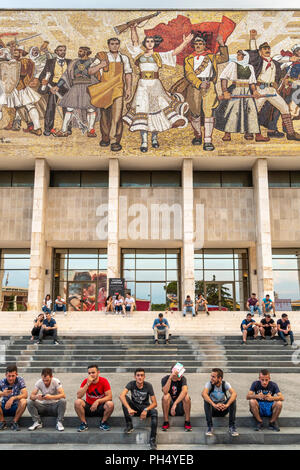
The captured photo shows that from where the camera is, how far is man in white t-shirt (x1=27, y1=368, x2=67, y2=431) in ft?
19.6

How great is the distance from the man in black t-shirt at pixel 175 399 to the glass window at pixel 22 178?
20.1 m

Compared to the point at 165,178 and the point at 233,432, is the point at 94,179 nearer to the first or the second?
the point at 165,178

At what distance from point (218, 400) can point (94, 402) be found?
188 centimetres

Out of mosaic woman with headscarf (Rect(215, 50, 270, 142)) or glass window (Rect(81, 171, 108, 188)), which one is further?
glass window (Rect(81, 171, 108, 188))

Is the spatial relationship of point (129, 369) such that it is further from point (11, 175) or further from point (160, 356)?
point (11, 175)

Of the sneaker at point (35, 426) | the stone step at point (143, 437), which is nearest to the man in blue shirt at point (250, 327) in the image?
the stone step at point (143, 437)

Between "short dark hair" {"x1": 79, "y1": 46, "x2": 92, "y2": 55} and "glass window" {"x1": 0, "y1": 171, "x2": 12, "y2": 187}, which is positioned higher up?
"short dark hair" {"x1": 79, "y1": 46, "x2": 92, "y2": 55}

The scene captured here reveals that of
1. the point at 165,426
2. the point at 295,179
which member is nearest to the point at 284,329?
the point at 165,426

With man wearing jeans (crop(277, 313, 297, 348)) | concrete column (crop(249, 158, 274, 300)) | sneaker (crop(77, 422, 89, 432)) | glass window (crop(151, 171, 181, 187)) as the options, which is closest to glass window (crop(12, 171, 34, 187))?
glass window (crop(151, 171, 181, 187))

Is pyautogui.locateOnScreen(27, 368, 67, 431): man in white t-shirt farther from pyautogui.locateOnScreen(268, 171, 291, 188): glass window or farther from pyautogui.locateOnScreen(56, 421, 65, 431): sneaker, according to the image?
pyautogui.locateOnScreen(268, 171, 291, 188): glass window

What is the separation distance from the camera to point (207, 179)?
24.3 m

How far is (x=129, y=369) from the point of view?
1088cm

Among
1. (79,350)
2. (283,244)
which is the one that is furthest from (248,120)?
(79,350)

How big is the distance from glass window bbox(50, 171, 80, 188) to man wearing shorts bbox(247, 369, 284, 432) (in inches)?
784
